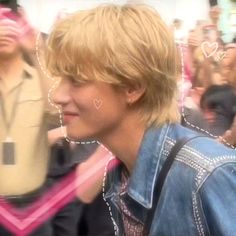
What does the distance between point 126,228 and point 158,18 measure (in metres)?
0.53

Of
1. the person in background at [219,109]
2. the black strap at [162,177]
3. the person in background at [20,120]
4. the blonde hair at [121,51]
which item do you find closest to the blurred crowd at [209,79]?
the person in background at [219,109]

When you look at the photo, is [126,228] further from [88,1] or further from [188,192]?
[88,1]

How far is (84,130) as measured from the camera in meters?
1.68

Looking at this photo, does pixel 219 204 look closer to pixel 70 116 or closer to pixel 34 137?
pixel 70 116

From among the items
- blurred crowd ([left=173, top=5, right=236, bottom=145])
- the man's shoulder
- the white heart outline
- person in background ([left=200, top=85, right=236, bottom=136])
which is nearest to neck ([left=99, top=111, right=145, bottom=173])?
the man's shoulder

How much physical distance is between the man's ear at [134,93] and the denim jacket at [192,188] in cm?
12

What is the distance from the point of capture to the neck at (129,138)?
168cm

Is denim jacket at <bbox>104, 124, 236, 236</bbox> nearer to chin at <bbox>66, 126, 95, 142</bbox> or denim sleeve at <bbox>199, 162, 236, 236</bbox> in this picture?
denim sleeve at <bbox>199, 162, 236, 236</bbox>

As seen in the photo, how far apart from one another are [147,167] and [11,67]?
155 cm

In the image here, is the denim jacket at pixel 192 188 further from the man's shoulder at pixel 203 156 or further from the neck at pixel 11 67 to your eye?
the neck at pixel 11 67

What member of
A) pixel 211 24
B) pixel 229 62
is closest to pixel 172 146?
pixel 229 62

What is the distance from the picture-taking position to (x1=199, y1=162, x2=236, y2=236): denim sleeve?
1.45 meters

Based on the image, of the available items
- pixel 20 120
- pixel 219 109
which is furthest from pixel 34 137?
pixel 219 109

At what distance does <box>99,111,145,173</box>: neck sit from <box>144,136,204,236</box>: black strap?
0.42 feet
